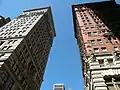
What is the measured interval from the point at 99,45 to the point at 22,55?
19591 mm

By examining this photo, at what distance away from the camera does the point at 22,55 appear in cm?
4953

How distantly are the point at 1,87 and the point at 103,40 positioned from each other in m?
18.1

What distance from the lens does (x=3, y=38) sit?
175ft

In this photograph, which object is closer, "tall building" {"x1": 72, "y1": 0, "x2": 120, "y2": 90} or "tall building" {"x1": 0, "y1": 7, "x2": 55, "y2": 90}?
"tall building" {"x1": 72, "y1": 0, "x2": 120, "y2": 90}

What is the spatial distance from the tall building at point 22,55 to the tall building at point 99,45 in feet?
41.1

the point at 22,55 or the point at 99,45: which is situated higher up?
the point at 99,45

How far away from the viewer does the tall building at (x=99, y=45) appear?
25.1m

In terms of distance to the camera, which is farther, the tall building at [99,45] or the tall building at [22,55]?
the tall building at [22,55]

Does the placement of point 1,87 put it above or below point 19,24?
below

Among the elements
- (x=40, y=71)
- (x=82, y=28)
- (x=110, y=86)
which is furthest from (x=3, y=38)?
(x=110, y=86)

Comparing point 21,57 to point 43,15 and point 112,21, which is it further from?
point 43,15

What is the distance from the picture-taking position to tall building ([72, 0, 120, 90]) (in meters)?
25.1

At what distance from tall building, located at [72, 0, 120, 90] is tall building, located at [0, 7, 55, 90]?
493 inches

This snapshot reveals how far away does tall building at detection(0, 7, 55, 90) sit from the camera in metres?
42.7
